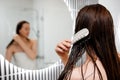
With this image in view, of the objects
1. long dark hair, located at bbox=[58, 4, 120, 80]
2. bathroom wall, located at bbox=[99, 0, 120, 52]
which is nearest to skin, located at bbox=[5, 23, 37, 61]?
long dark hair, located at bbox=[58, 4, 120, 80]

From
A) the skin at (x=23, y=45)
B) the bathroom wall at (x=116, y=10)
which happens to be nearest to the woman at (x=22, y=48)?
the skin at (x=23, y=45)

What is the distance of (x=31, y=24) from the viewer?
4.73 feet

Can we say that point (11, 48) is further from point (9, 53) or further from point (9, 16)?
point (9, 16)

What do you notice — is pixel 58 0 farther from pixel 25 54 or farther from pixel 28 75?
pixel 28 75

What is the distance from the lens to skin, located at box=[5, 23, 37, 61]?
1.35 metres

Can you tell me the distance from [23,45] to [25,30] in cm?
9

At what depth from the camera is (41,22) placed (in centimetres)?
150

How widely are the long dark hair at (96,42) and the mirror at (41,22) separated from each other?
516mm

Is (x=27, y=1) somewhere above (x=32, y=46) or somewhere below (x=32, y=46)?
above

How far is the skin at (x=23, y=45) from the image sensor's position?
1.35 meters

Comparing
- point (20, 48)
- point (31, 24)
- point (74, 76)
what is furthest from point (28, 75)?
point (74, 76)

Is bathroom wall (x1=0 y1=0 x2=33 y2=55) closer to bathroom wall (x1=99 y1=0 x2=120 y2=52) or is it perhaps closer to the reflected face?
the reflected face

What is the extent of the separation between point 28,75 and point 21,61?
0.34 feet

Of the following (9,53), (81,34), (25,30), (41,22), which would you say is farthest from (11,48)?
(81,34)
